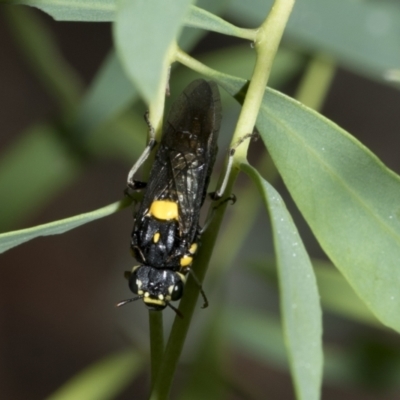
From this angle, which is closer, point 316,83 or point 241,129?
point 241,129

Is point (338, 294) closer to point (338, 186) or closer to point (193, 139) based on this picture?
point (193, 139)

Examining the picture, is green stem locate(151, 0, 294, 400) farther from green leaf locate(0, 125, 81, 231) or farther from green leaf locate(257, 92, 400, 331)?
green leaf locate(0, 125, 81, 231)

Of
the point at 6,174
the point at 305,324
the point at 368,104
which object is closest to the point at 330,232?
the point at 305,324

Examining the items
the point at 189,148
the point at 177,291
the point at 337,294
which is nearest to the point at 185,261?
the point at 177,291

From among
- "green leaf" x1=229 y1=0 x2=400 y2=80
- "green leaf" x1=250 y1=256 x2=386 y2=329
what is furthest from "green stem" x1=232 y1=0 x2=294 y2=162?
"green leaf" x1=250 y1=256 x2=386 y2=329

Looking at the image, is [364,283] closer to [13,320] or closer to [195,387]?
[195,387]
